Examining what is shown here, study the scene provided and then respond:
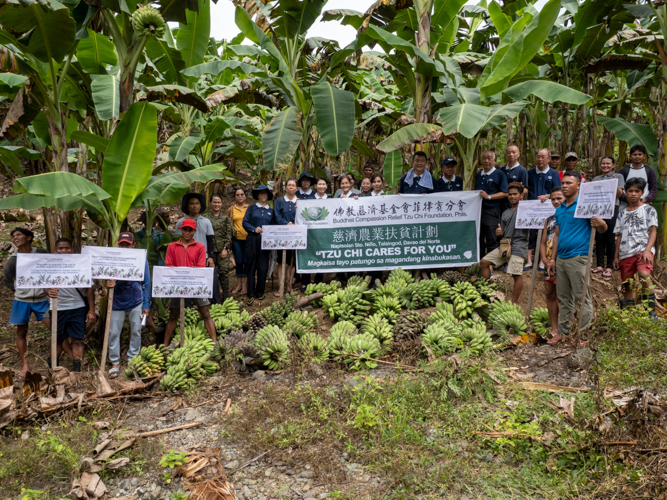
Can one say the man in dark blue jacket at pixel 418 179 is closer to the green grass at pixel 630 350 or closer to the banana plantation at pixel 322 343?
the banana plantation at pixel 322 343

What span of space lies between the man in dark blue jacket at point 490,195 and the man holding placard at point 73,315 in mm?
5063

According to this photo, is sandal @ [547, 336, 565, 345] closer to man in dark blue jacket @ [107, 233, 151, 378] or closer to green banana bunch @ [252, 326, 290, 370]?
green banana bunch @ [252, 326, 290, 370]

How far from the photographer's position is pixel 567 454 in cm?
304

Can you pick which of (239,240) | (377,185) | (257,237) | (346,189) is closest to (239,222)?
(239,240)

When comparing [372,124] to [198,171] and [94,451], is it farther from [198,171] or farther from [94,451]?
[94,451]

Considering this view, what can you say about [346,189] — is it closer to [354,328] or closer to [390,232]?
[390,232]

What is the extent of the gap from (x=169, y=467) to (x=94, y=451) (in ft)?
1.88

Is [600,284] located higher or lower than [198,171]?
lower

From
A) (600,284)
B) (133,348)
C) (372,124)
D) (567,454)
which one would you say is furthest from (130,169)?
(372,124)

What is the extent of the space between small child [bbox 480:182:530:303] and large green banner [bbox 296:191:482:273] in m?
0.67

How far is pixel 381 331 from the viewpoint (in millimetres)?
5262

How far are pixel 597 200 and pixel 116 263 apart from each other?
15.6 feet

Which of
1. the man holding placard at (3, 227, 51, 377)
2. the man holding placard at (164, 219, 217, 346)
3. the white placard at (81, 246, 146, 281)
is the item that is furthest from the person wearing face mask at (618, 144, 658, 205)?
the man holding placard at (3, 227, 51, 377)

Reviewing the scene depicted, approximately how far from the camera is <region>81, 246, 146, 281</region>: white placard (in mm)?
4836
